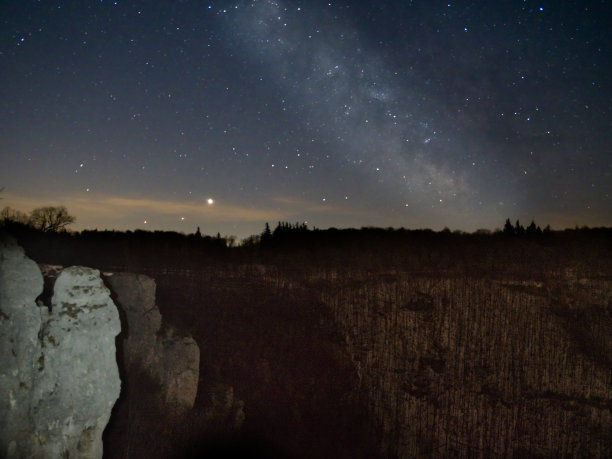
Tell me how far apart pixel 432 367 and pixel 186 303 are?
12.3ft

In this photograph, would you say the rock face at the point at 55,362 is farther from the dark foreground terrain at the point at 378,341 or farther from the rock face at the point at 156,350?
the dark foreground terrain at the point at 378,341

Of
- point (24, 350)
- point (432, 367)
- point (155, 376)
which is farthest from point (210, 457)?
point (432, 367)

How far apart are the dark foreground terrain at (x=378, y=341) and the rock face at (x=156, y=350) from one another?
137 mm

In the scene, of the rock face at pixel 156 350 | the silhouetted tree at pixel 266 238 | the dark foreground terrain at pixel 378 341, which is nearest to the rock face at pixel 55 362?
the rock face at pixel 156 350

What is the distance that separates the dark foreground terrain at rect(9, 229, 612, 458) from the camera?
6023mm

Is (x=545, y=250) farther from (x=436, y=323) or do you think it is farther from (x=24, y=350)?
(x=24, y=350)

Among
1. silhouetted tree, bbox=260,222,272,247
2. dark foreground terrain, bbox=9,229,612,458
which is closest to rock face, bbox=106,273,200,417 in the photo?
dark foreground terrain, bbox=9,229,612,458

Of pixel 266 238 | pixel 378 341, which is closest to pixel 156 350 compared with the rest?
pixel 266 238

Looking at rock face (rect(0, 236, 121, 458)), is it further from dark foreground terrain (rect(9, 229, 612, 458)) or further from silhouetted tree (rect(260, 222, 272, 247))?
silhouetted tree (rect(260, 222, 272, 247))

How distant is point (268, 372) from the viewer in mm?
6285

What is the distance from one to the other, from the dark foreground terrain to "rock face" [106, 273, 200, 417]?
0.14m

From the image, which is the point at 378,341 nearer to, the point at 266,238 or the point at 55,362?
the point at 266,238

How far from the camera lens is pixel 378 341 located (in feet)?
20.9

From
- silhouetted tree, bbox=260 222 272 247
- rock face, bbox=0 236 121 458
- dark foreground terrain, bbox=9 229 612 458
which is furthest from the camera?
silhouetted tree, bbox=260 222 272 247
